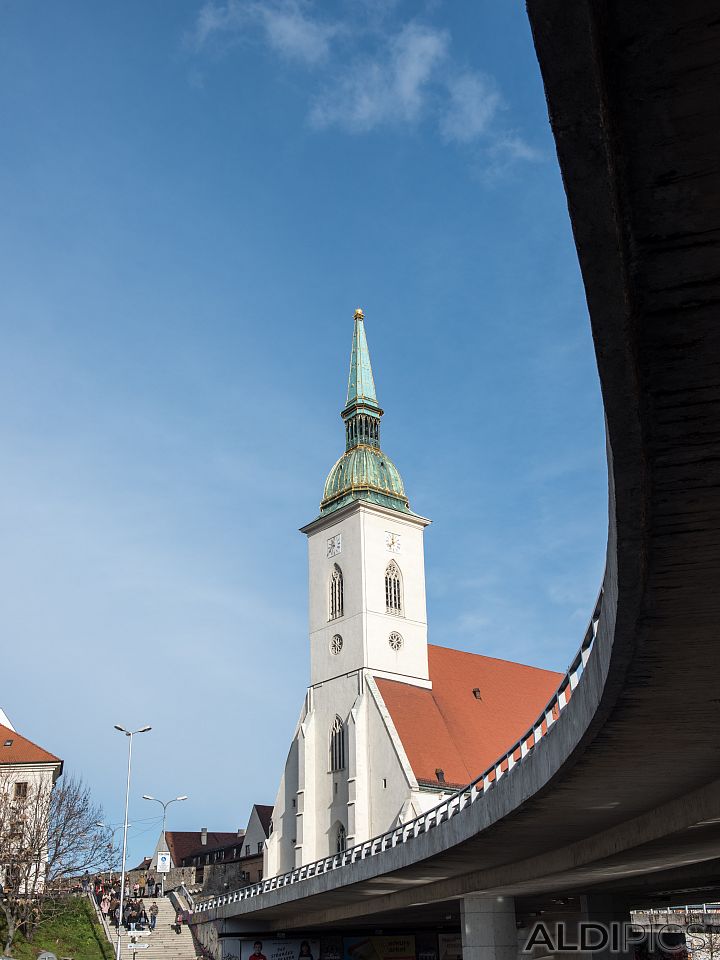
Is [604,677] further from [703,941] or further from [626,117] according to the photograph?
[703,941]

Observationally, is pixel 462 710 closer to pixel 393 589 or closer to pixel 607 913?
pixel 393 589

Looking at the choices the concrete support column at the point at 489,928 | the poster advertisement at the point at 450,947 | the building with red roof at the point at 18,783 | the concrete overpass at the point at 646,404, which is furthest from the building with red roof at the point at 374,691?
the concrete overpass at the point at 646,404

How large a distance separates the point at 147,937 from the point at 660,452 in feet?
160

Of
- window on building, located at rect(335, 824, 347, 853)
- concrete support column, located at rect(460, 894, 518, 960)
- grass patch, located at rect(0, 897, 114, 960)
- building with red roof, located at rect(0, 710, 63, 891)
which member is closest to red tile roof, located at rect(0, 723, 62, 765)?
building with red roof, located at rect(0, 710, 63, 891)

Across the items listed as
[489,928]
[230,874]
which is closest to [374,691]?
[230,874]

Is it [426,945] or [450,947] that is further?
[426,945]

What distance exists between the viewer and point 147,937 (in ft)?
157

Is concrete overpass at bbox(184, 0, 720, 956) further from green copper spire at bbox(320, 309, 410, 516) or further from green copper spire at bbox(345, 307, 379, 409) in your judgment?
green copper spire at bbox(345, 307, 379, 409)

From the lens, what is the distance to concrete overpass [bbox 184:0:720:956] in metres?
4.13

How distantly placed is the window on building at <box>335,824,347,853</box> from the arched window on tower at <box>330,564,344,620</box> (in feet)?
42.9

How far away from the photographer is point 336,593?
208 feet

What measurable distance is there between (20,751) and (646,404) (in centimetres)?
6328

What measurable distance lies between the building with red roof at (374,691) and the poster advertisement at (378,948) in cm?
656

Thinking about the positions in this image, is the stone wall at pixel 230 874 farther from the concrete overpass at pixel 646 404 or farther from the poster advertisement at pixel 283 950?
the concrete overpass at pixel 646 404
